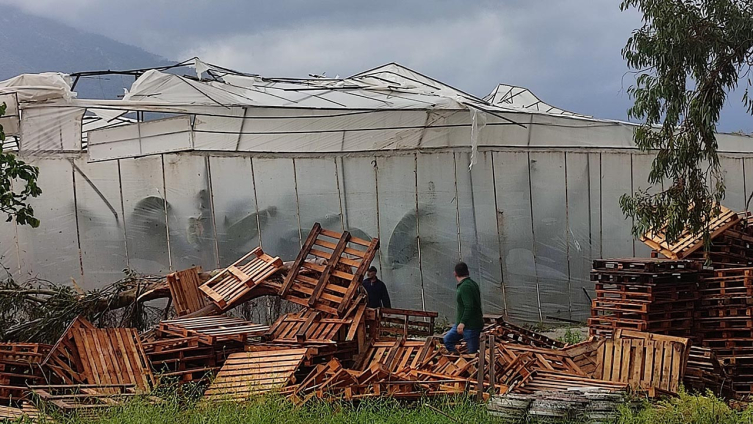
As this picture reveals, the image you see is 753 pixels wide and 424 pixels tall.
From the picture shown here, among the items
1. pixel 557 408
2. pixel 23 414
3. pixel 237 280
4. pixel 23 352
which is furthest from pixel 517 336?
pixel 23 414

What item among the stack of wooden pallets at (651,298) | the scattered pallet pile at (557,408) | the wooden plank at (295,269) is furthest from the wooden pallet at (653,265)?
the wooden plank at (295,269)

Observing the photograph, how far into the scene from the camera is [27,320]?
1391 centimetres

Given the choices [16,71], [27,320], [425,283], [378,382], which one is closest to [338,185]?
[425,283]

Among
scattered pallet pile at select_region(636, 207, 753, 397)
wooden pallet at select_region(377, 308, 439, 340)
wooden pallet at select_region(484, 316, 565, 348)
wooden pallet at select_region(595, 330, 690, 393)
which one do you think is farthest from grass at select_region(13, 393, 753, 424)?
wooden pallet at select_region(377, 308, 439, 340)

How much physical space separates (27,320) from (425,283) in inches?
308

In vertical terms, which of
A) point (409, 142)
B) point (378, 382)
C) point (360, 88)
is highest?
point (360, 88)

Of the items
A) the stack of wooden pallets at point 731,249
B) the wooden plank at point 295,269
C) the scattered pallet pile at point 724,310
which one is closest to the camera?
the scattered pallet pile at point 724,310

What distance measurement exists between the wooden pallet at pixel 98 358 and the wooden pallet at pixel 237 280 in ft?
7.40

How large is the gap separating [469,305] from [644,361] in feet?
7.95

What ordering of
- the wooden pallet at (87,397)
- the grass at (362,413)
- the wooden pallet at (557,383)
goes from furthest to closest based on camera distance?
the wooden pallet at (557,383) < the wooden pallet at (87,397) < the grass at (362,413)

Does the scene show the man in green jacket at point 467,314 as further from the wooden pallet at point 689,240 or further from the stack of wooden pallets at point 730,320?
the stack of wooden pallets at point 730,320

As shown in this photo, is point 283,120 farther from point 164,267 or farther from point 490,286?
point 490,286

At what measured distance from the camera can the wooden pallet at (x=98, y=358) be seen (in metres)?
10.7

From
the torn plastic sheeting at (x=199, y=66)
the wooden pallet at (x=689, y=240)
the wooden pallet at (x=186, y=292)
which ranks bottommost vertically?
the wooden pallet at (x=186, y=292)
